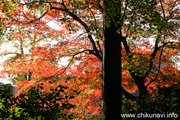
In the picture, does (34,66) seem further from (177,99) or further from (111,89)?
(177,99)

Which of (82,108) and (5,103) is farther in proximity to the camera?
(82,108)

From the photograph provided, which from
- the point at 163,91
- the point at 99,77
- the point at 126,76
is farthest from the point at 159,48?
the point at 163,91

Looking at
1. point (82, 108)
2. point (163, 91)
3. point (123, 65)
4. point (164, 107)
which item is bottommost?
point (82, 108)

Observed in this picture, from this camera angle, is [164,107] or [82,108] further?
[82,108]

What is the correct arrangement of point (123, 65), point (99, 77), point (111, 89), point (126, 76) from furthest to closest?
point (126, 76), point (99, 77), point (123, 65), point (111, 89)

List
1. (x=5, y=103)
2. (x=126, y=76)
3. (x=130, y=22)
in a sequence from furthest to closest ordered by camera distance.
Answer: (x=126, y=76) → (x=130, y=22) → (x=5, y=103)

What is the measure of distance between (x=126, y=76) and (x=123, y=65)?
2.41m

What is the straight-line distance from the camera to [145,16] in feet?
16.5

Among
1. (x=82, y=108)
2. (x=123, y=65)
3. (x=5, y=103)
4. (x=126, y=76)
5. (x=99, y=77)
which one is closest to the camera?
(x=5, y=103)

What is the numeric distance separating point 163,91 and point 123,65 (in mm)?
3493

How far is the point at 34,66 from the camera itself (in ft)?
32.6

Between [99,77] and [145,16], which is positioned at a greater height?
[145,16]

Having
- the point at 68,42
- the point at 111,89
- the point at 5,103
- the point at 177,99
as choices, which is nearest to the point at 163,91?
the point at 177,99

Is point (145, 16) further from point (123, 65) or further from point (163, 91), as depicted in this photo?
point (123, 65)
